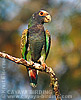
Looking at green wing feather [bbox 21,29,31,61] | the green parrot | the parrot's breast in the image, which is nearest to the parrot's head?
the green parrot

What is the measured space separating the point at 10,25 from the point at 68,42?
2650 millimetres

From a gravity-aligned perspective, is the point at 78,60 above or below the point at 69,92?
above

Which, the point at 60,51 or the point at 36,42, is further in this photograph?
the point at 60,51

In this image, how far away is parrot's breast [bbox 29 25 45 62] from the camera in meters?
4.71

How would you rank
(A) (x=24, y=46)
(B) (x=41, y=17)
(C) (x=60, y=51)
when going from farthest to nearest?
(C) (x=60, y=51)
(B) (x=41, y=17)
(A) (x=24, y=46)

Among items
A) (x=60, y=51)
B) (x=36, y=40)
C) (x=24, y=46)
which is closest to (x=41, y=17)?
(x=36, y=40)

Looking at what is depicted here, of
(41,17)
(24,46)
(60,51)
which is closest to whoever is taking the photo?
(24,46)

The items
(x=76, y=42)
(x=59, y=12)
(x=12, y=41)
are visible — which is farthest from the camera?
(x=59, y=12)

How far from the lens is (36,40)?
4.71 meters

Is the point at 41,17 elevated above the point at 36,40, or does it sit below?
above

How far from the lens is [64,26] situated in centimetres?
927

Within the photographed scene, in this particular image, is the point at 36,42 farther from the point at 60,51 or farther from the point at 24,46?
the point at 60,51

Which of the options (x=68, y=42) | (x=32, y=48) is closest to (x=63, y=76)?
(x=68, y=42)

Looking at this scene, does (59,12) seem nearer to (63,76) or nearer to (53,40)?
(53,40)
